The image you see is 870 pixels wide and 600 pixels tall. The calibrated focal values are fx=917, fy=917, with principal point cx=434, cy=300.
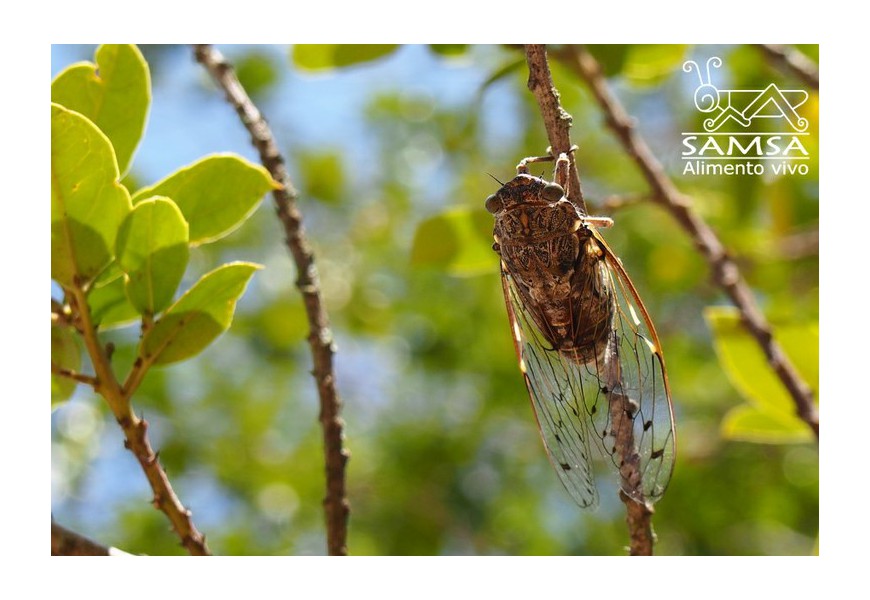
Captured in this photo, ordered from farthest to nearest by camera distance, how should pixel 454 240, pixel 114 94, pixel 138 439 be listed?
pixel 454 240
pixel 114 94
pixel 138 439

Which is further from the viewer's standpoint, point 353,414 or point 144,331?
point 353,414

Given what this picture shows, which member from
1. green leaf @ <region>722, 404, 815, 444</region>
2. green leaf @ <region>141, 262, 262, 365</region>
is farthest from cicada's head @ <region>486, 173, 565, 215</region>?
green leaf @ <region>722, 404, 815, 444</region>

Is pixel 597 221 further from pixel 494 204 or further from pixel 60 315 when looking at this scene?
pixel 60 315

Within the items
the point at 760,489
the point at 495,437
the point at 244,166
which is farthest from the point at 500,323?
the point at 244,166

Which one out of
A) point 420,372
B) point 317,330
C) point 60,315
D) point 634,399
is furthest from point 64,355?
point 420,372

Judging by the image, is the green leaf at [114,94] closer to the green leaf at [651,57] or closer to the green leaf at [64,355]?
the green leaf at [64,355]

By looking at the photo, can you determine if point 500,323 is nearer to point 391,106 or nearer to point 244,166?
point 391,106

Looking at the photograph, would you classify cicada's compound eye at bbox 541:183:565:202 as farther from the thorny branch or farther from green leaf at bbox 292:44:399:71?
green leaf at bbox 292:44:399:71

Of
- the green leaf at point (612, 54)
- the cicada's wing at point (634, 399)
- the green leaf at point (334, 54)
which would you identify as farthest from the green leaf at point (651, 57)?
the cicada's wing at point (634, 399)
